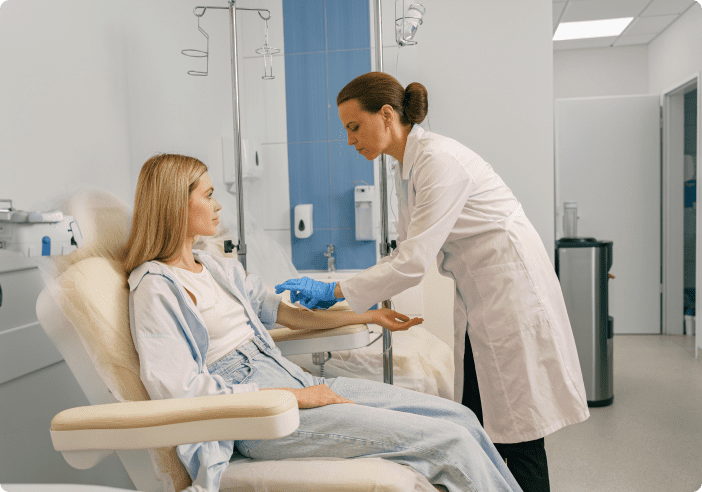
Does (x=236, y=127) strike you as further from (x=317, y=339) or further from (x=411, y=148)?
(x=317, y=339)

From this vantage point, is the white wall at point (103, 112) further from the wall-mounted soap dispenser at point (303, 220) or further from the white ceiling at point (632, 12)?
the white ceiling at point (632, 12)

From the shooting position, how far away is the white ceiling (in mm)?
3705

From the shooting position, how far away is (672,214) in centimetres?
397

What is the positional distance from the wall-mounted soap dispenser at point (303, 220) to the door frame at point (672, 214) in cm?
324

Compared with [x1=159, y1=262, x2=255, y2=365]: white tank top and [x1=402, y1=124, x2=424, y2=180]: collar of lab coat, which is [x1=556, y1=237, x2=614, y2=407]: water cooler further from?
[x1=159, y1=262, x2=255, y2=365]: white tank top

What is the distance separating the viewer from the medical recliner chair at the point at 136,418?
842 mm

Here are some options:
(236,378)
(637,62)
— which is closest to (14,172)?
(236,378)

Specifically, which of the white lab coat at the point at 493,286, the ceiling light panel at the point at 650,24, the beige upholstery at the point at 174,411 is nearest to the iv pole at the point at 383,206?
the white lab coat at the point at 493,286

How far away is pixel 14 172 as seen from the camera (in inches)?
49.6

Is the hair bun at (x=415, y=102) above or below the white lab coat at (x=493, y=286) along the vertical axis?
above

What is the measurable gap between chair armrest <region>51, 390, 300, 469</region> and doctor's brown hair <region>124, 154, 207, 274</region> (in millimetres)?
427

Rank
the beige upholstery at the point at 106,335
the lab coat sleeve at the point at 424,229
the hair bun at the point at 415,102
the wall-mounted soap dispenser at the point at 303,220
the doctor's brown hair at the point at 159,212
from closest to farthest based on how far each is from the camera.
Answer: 1. the beige upholstery at the point at 106,335
2. the doctor's brown hair at the point at 159,212
3. the lab coat sleeve at the point at 424,229
4. the hair bun at the point at 415,102
5. the wall-mounted soap dispenser at the point at 303,220

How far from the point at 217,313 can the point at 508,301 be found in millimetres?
738

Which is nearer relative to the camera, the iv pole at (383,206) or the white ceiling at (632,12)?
the iv pole at (383,206)
